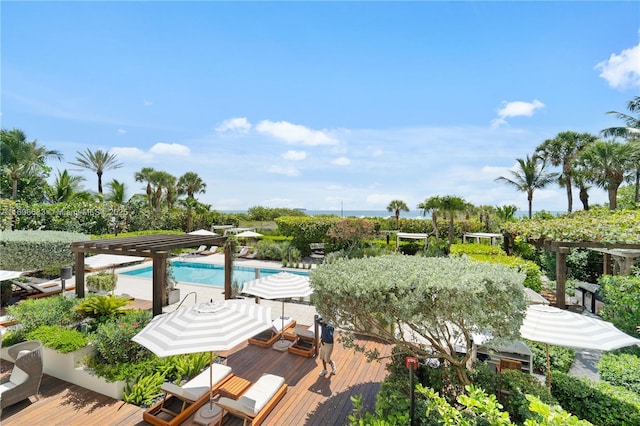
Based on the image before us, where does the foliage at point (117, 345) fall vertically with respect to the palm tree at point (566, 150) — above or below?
below

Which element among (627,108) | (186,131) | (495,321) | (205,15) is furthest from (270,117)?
(627,108)

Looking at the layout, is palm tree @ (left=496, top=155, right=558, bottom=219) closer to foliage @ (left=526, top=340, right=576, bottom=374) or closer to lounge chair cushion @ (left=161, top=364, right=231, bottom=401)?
foliage @ (left=526, top=340, right=576, bottom=374)

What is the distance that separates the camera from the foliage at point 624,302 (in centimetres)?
703

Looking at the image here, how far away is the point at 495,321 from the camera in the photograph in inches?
153

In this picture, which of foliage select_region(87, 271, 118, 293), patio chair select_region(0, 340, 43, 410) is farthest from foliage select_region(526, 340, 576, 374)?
foliage select_region(87, 271, 118, 293)

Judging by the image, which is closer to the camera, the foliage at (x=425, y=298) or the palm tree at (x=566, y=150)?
the foliage at (x=425, y=298)

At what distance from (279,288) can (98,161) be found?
1360 inches

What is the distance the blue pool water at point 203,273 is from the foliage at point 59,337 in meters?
8.85

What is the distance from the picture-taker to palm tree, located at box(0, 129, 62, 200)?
74.9 ft

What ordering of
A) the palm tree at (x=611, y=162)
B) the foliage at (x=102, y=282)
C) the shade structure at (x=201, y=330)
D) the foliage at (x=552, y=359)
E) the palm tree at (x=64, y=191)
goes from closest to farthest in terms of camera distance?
the shade structure at (x=201, y=330), the foliage at (x=552, y=359), the foliage at (x=102, y=282), the palm tree at (x=611, y=162), the palm tree at (x=64, y=191)

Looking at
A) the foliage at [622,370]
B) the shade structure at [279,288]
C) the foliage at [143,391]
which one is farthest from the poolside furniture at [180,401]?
the foliage at [622,370]

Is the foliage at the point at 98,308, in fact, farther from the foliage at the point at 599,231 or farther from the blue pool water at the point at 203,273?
the foliage at the point at 599,231

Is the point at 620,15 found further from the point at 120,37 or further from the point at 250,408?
the point at 120,37

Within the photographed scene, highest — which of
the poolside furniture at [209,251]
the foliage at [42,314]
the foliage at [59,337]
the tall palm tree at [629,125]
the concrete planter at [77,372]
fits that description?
the tall palm tree at [629,125]
